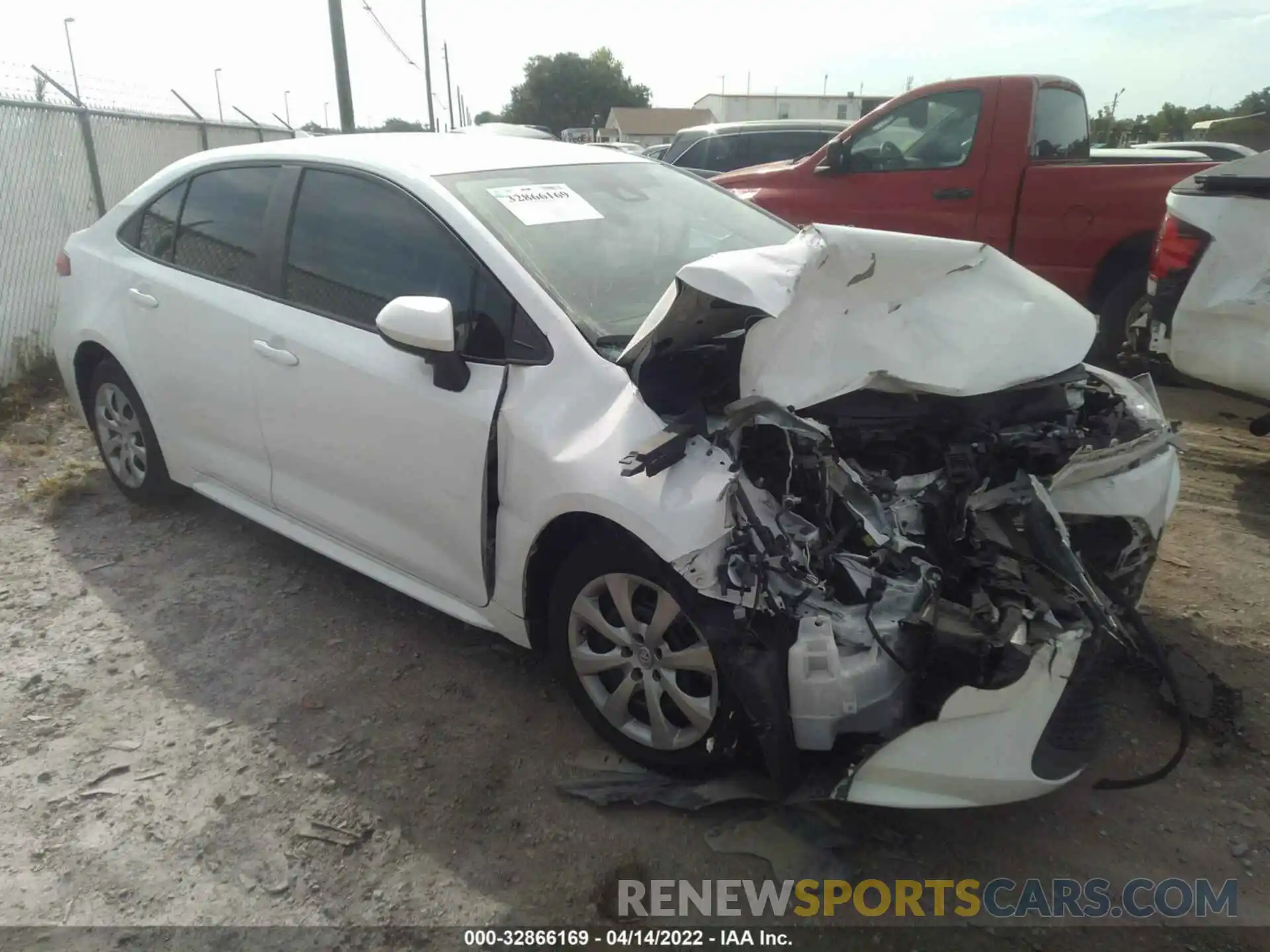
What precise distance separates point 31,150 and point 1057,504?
8.46 meters

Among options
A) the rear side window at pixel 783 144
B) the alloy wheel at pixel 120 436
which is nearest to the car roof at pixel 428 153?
the alloy wheel at pixel 120 436

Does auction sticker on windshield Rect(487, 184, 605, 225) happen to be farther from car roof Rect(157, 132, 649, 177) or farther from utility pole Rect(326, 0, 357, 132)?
utility pole Rect(326, 0, 357, 132)

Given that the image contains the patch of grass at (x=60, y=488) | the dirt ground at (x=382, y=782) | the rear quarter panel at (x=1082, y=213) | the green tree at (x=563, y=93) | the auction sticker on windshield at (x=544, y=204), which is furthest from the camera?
the green tree at (x=563, y=93)

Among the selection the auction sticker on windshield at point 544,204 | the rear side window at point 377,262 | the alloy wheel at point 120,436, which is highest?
the auction sticker on windshield at point 544,204

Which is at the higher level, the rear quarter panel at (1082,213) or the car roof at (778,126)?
the car roof at (778,126)

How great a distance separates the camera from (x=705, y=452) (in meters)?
2.44

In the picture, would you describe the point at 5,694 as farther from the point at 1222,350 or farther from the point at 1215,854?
the point at 1222,350

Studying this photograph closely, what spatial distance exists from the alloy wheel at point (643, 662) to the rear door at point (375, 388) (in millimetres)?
426

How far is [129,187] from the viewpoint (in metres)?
9.31

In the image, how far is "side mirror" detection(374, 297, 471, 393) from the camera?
9.09ft

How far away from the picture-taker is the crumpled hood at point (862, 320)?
8.21ft

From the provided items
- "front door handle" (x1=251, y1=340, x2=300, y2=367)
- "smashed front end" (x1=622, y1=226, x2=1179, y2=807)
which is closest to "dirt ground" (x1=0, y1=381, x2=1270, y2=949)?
"smashed front end" (x1=622, y1=226, x2=1179, y2=807)

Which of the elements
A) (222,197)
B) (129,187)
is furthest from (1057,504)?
(129,187)

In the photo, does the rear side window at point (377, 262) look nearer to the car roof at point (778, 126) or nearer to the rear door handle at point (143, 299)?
the rear door handle at point (143, 299)
